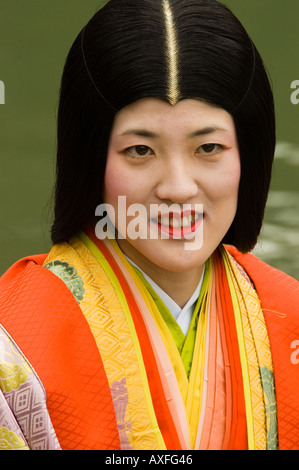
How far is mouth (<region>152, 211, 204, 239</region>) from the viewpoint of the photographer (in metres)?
1.87

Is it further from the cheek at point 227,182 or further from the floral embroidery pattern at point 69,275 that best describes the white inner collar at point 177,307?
the cheek at point 227,182

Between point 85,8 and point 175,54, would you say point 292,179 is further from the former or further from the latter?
point 175,54

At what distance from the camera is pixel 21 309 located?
1898mm

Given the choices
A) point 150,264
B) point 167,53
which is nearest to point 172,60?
point 167,53

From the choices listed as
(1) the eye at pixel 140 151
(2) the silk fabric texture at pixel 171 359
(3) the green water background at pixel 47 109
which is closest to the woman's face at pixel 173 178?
(1) the eye at pixel 140 151

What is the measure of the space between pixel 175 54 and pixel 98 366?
0.56 m

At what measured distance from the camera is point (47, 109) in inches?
192

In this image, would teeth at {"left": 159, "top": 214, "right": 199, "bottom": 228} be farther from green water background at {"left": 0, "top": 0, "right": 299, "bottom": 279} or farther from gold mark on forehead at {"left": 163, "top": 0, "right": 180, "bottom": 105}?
green water background at {"left": 0, "top": 0, "right": 299, "bottom": 279}

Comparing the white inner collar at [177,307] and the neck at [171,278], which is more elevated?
the neck at [171,278]

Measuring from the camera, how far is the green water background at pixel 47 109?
14.1 feet

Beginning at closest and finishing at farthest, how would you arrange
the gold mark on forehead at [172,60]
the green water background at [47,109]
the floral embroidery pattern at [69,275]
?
the gold mark on forehead at [172,60]
the floral embroidery pattern at [69,275]
the green water background at [47,109]

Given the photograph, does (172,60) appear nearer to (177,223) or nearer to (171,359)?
(177,223)

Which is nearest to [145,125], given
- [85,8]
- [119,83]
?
[119,83]

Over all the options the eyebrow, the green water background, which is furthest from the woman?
the green water background
